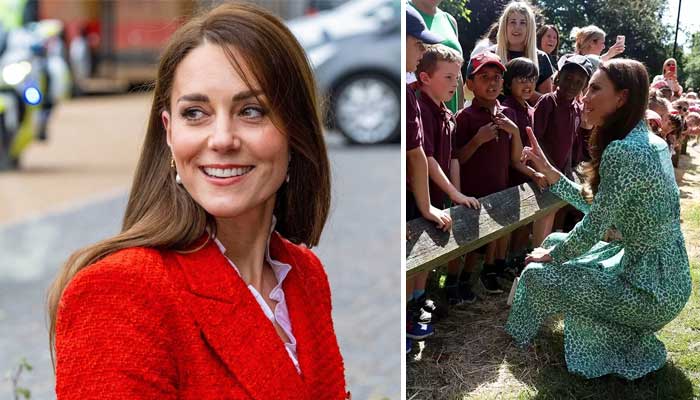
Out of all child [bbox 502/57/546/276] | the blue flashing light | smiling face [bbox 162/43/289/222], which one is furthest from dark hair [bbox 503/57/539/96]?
the blue flashing light

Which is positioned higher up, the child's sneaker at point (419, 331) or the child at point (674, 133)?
the child at point (674, 133)

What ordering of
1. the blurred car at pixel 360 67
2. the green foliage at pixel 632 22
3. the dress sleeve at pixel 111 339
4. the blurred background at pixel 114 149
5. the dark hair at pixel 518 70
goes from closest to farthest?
the dress sleeve at pixel 111 339
the green foliage at pixel 632 22
the dark hair at pixel 518 70
the blurred background at pixel 114 149
the blurred car at pixel 360 67

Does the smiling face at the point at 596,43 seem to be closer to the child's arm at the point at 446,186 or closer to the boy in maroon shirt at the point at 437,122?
the boy in maroon shirt at the point at 437,122

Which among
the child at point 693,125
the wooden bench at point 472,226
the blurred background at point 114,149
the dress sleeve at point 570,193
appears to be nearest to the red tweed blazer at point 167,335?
the wooden bench at point 472,226

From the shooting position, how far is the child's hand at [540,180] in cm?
214

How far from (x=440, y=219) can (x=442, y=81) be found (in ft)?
0.93

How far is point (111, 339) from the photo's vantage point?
1554mm

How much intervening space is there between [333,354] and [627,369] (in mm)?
654

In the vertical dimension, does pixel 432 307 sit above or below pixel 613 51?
below

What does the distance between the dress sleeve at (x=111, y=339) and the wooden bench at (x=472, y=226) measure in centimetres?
69

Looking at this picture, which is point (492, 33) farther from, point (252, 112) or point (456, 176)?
point (252, 112)

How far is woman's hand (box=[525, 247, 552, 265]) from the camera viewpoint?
84.7 inches

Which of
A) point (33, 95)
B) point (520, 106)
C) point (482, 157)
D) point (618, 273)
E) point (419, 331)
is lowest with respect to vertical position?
point (33, 95)

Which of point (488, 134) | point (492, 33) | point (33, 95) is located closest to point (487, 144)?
point (488, 134)
